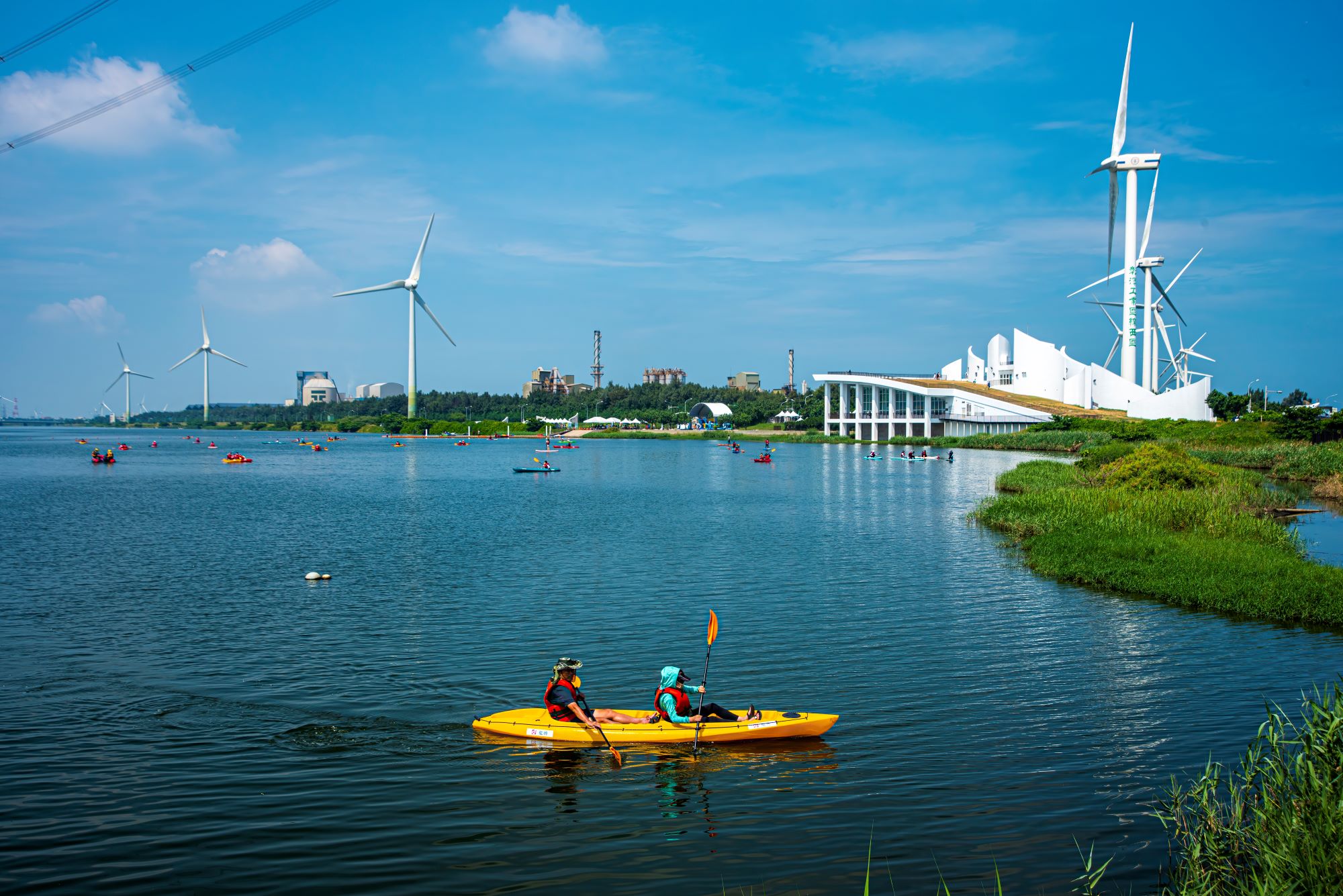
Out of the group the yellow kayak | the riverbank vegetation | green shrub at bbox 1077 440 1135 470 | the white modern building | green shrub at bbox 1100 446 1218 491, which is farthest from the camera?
the white modern building

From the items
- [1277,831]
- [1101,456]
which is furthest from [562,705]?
[1101,456]

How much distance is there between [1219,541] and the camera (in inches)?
1040

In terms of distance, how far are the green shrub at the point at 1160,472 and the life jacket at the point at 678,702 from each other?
28.3m

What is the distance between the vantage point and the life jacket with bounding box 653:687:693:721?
44.5 ft

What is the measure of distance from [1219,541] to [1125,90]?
89.9 metres

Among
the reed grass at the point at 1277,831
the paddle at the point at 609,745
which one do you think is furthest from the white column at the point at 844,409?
the reed grass at the point at 1277,831

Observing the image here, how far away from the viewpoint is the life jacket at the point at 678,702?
13.6 meters

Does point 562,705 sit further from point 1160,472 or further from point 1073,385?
point 1073,385

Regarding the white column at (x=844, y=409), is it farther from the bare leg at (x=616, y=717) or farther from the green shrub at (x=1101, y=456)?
the bare leg at (x=616, y=717)

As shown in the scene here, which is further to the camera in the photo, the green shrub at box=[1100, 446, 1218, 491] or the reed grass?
the green shrub at box=[1100, 446, 1218, 491]

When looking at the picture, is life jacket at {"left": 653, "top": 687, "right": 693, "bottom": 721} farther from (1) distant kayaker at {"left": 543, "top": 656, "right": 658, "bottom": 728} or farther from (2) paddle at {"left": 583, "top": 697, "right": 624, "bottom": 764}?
(2) paddle at {"left": 583, "top": 697, "right": 624, "bottom": 764}

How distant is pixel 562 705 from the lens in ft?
44.5

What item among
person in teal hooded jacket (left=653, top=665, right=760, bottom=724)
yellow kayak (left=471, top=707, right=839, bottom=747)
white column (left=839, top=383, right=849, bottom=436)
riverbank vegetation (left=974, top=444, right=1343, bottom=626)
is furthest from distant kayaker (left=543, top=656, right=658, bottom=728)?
white column (left=839, top=383, right=849, bottom=436)

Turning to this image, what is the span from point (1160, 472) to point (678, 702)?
30470 millimetres
